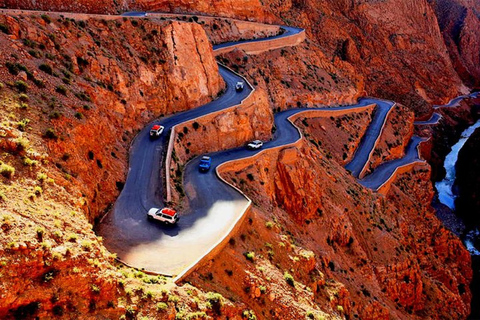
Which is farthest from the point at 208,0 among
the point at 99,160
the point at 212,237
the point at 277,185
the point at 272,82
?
the point at 212,237

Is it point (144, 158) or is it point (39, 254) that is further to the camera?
point (144, 158)

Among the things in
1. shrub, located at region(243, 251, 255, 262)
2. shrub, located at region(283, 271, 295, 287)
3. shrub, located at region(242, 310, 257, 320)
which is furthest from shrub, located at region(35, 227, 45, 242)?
shrub, located at region(283, 271, 295, 287)

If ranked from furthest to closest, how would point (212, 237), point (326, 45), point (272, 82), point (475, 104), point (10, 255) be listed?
point (475, 104) < point (326, 45) < point (272, 82) < point (212, 237) < point (10, 255)

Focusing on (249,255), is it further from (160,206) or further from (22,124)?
(22,124)

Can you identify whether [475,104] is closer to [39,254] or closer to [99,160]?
[99,160]

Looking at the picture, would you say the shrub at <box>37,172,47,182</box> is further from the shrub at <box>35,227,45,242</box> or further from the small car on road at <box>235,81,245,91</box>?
the small car on road at <box>235,81,245,91</box>

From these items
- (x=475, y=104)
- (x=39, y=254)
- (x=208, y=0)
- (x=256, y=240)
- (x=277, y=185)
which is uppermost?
Result: (x=208, y=0)
